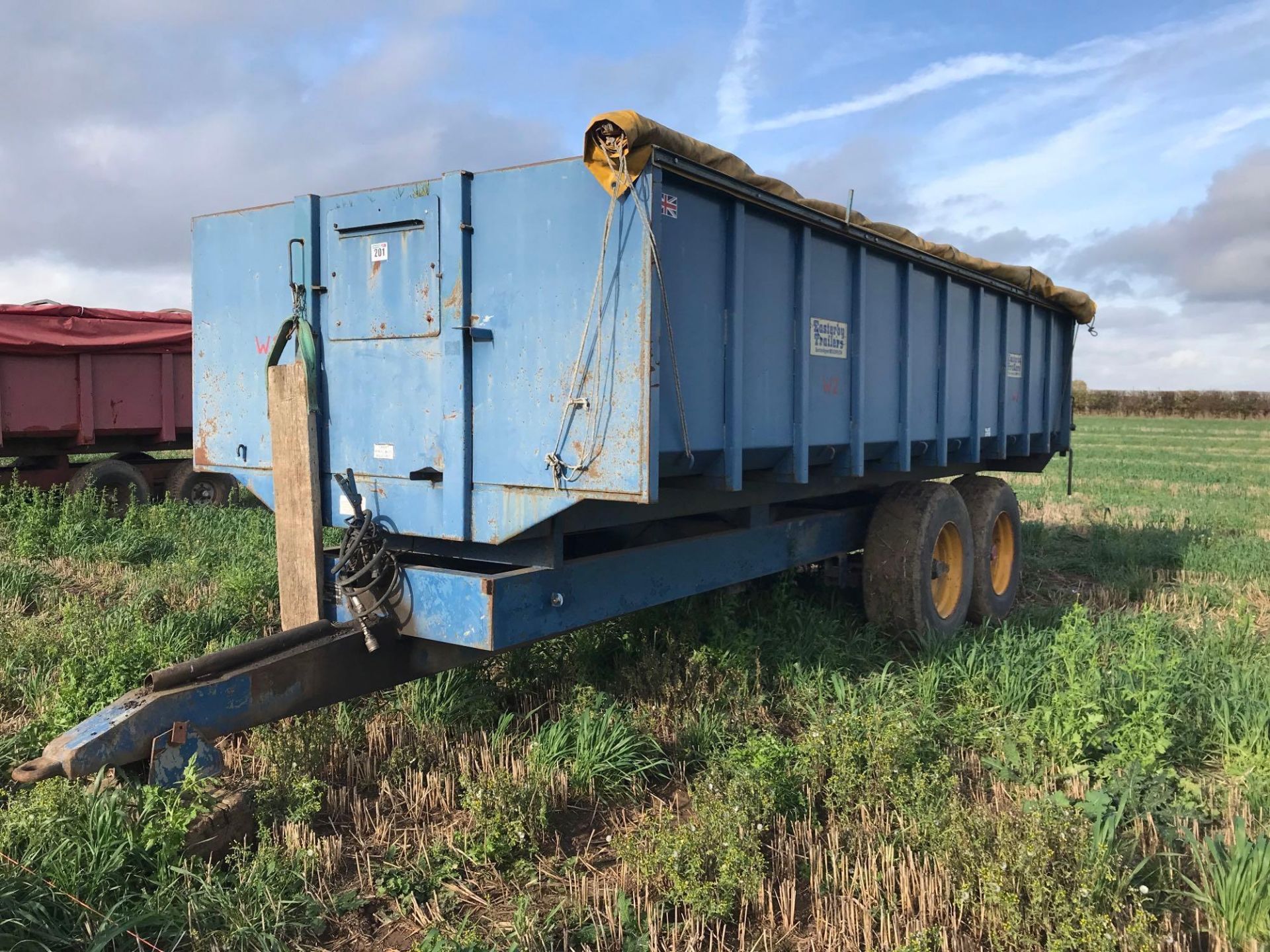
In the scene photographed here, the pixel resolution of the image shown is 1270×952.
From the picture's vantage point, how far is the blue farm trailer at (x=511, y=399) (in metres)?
3.40

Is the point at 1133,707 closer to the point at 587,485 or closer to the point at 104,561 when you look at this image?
the point at 587,485

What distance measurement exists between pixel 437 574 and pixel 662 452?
0.99m

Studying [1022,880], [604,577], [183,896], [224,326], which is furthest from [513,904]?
[224,326]

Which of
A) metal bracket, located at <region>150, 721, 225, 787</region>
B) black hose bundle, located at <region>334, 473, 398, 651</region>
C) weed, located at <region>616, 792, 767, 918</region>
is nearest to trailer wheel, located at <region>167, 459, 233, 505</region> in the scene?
black hose bundle, located at <region>334, 473, 398, 651</region>

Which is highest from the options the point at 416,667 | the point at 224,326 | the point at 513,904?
the point at 224,326

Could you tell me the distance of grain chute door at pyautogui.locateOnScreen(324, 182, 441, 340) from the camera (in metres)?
3.87

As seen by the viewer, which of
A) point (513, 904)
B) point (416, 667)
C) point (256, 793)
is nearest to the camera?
point (513, 904)

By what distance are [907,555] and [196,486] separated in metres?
8.29

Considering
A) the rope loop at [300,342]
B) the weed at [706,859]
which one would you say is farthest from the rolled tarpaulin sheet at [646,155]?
the weed at [706,859]

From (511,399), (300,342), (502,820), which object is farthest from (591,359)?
(502,820)

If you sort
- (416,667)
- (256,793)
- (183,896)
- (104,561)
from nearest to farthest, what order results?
(183,896), (256,793), (416,667), (104,561)

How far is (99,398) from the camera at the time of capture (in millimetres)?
9633

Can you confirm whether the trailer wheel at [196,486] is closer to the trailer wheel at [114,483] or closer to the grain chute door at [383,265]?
the trailer wheel at [114,483]

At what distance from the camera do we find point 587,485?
138 inches
